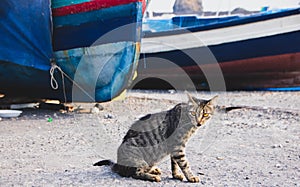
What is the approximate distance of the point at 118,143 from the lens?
17.9 ft

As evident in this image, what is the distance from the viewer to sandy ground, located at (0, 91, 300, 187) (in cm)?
398

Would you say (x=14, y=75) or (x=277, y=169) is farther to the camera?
(x=14, y=75)

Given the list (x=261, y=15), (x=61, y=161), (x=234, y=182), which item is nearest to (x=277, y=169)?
(x=234, y=182)

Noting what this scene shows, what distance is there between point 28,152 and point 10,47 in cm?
287

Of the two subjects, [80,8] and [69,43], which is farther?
[69,43]

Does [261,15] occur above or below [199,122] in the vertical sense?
above

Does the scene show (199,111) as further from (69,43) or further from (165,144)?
(69,43)

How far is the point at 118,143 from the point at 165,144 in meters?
1.61

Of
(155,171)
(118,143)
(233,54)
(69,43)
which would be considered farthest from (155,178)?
(233,54)

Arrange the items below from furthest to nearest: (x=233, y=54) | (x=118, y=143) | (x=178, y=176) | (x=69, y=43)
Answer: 1. (x=233, y=54)
2. (x=69, y=43)
3. (x=118, y=143)
4. (x=178, y=176)

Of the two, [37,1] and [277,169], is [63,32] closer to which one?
[37,1]

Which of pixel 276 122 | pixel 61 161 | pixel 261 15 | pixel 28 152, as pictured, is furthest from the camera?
pixel 261 15

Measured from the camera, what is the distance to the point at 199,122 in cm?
386

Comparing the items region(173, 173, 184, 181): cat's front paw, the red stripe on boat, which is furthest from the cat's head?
the red stripe on boat
